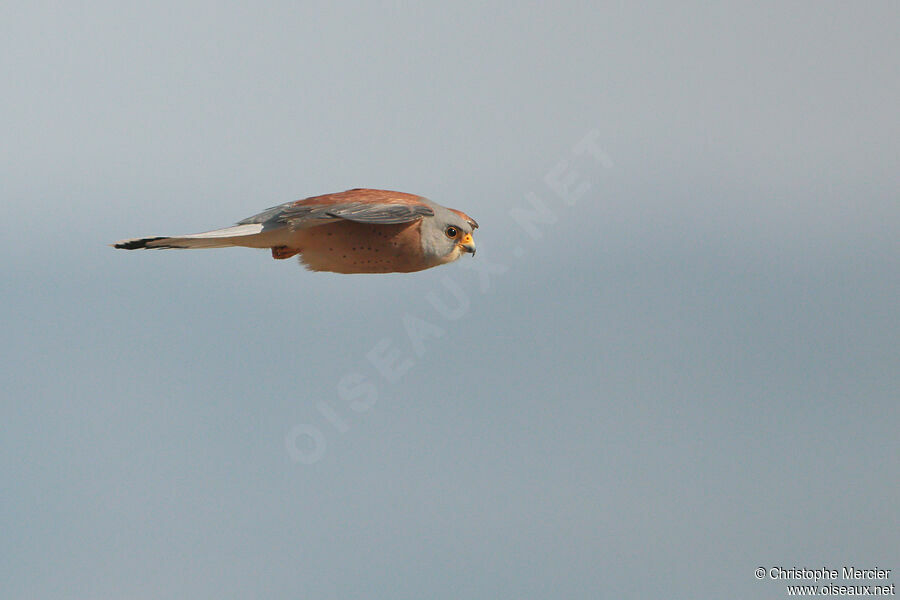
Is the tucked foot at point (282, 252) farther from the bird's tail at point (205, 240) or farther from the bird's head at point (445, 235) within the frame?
the bird's head at point (445, 235)

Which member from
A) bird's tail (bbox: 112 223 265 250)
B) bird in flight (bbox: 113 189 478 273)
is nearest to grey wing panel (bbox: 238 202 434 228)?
bird in flight (bbox: 113 189 478 273)

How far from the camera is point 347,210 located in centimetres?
987

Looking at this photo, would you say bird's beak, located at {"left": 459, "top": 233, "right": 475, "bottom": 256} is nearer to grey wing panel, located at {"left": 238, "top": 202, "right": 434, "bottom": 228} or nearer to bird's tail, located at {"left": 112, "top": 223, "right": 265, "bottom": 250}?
grey wing panel, located at {"left": 238, "top": 202, "right": 434, "bottom": 228}

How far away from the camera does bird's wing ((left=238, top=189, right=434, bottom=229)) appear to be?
9859mm

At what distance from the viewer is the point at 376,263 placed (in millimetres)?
10430

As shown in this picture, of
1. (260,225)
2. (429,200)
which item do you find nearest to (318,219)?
(260,225)

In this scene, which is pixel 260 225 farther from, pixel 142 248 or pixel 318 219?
pixel 142 248

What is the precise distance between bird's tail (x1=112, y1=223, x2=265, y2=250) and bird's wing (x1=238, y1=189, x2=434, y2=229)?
0.68ft

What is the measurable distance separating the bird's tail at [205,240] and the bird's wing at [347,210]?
0.21 m

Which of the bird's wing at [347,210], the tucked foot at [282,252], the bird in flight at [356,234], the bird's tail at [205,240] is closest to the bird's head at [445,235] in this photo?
the bird in flight at [356,234]

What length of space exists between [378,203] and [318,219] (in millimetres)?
724

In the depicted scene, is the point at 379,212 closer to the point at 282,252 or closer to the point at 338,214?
the point at 338,214

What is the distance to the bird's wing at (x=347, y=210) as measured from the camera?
986cm

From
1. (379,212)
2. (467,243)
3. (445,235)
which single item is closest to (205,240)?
(379,212)
